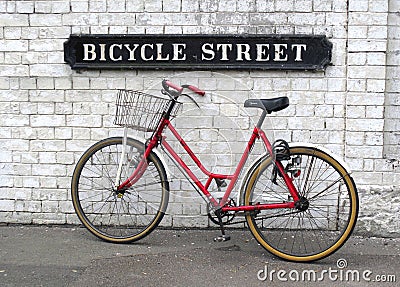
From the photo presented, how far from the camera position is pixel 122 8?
5.94m

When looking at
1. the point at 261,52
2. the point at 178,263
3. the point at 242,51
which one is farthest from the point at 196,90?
the point at 178,263

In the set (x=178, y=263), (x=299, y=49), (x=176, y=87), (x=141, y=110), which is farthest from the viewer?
(x=299, y=49)

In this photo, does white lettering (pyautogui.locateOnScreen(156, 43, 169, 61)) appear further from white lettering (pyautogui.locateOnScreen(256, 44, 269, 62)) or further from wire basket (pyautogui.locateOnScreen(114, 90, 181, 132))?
white lettering (pyautogui.locateOnScreen(256, 44, 269, 62))

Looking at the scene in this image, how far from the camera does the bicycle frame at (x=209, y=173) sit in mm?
5199

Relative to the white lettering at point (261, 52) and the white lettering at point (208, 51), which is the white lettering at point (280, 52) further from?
the white lettering at point (208, 51)

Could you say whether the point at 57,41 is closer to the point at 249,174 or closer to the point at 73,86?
the point at 73,86

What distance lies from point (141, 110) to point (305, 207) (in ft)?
5.41

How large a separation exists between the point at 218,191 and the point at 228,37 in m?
1.44

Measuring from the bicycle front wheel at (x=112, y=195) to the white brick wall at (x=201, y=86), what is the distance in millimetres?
185

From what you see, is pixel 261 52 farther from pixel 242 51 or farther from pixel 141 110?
pixel 141 110

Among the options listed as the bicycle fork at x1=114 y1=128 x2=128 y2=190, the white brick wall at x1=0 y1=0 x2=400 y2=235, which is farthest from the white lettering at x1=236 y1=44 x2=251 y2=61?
the bicycle fork at x1=114 y1=128 x2=128 y2=190

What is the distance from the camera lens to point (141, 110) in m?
5.61

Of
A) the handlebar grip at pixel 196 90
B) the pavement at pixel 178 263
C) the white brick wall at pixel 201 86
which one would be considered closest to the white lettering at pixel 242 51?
the white brick wall at pixel 201 86

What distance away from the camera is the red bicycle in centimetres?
520
